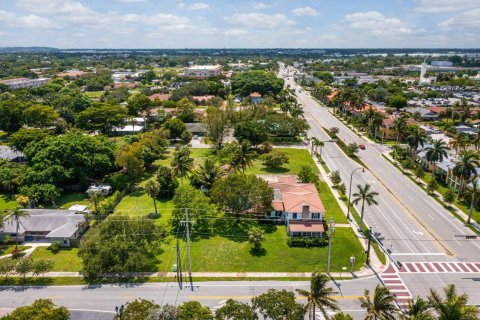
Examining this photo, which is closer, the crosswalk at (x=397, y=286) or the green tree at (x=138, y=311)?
the green tree at (x=138, y=311)

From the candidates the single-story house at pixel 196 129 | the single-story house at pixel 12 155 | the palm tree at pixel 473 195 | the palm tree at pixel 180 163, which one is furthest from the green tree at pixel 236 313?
the single-story house at pixel 196 129

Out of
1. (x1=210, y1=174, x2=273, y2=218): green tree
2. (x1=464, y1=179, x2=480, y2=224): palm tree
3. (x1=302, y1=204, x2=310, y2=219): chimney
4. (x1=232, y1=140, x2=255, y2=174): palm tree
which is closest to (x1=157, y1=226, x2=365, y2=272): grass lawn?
(x1=302, y1=204, x2=310, y2=219): chimney

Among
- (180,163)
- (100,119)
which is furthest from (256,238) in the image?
(100,119)

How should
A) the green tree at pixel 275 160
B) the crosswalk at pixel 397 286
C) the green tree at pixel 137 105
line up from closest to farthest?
the crosswalk at pixel 397 286
the green tree at pixel 275 160
the green tree at pixel 137 105

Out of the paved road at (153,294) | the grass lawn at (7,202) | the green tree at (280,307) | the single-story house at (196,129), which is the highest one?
the single-story house at (196,129)

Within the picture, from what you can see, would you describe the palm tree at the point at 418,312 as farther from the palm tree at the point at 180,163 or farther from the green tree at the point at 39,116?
the green tree at the point at 39,116

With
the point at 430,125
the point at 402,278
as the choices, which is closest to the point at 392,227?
the point at 402,278

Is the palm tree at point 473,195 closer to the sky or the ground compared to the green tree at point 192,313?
closer to the sky
